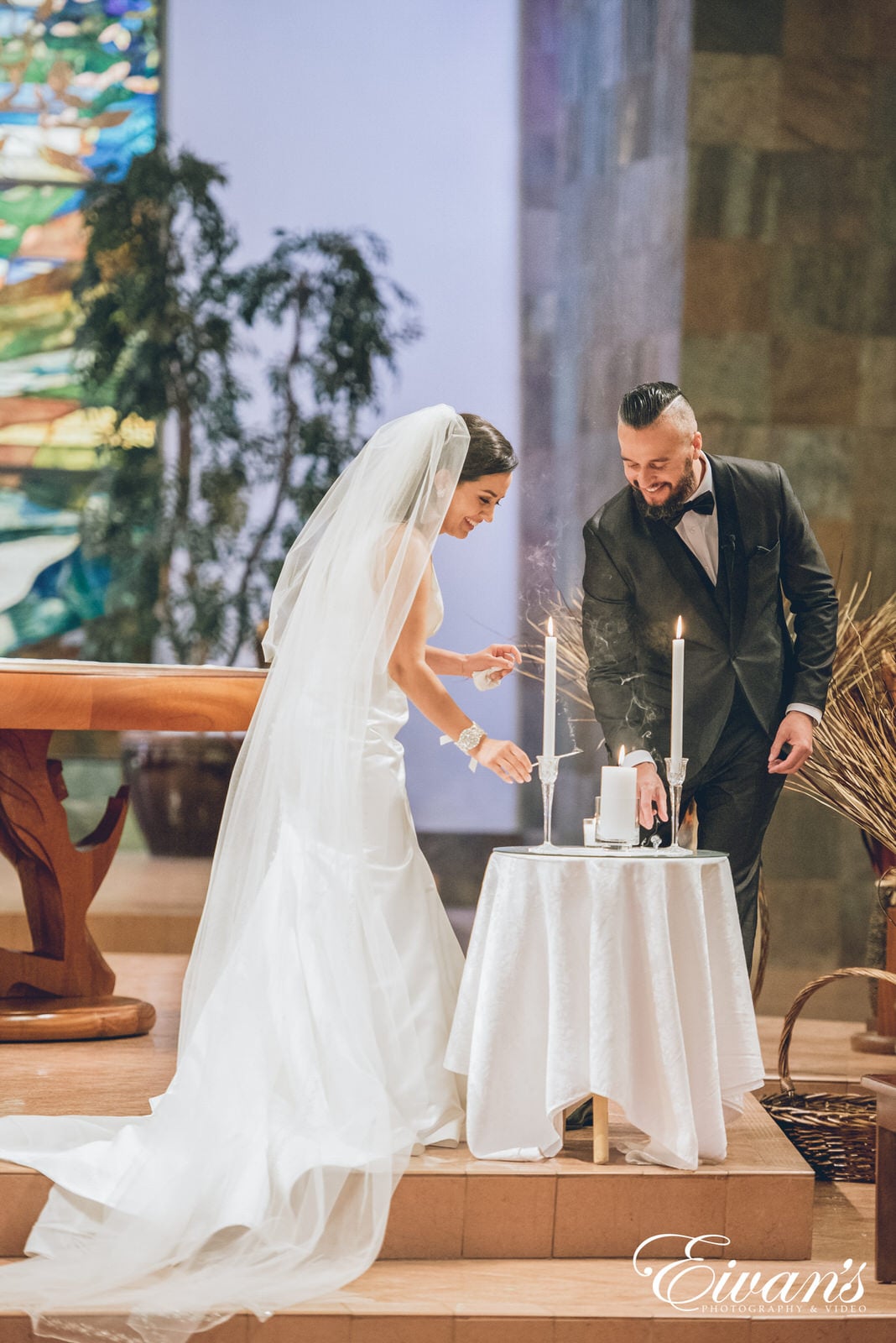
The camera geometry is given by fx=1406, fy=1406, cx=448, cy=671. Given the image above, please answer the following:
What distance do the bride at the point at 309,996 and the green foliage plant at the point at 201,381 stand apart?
3097 mm

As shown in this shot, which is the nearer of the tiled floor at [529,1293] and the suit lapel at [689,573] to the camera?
the tiled floor at [529,1293]

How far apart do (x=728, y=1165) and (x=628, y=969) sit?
450 mm

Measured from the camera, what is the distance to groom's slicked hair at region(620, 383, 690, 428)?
3.14m

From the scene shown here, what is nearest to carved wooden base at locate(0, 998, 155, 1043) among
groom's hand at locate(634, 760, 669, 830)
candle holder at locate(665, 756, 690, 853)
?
groom's hand at locate(634, 760, 669, 830)

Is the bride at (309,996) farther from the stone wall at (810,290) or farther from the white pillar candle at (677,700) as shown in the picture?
the stone wall at (810,290)

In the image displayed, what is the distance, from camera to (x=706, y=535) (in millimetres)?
3357

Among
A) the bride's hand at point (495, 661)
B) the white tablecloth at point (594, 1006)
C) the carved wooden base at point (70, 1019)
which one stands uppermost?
the bride's hand at point (495, 661)

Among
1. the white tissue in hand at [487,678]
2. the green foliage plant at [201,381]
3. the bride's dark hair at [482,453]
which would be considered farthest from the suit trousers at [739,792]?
the green foliage plant at [201,381]

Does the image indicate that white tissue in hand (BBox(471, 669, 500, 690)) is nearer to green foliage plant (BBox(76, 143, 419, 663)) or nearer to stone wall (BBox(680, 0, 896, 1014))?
stone wall (BBox(680, 0, 896, 1014))

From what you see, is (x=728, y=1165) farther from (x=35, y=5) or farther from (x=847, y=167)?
(x=35, y=5)

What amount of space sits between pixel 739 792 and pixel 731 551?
1.89ft

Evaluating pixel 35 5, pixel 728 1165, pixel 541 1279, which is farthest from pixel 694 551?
pixel 35 5

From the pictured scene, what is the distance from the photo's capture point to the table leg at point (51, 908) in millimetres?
3750

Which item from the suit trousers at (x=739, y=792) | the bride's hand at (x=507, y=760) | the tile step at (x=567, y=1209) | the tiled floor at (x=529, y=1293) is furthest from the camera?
the suit trousers at (x=739, y=792)
